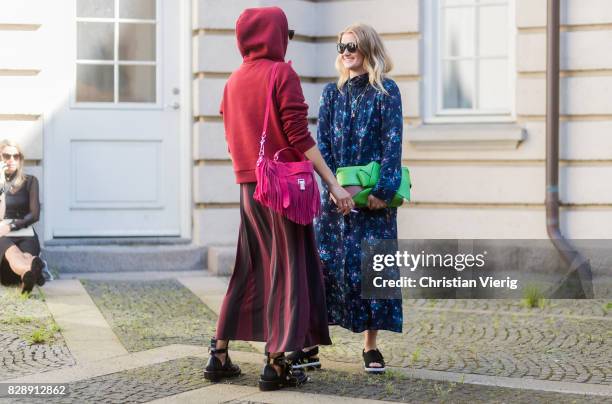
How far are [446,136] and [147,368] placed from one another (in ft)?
15.4

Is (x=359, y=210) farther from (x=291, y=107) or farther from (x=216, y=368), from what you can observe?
(x=216, y=368)

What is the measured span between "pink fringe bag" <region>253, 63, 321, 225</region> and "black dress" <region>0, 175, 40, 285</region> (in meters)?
3.86

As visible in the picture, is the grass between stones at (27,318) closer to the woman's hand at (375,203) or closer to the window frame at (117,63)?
the window frame at (117,63)

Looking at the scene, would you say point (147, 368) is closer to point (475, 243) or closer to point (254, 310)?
point (254, 310)

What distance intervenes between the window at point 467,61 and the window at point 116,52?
2.53 metres

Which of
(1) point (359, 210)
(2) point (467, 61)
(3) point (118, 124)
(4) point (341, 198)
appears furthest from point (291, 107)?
(2) point (467, 61)

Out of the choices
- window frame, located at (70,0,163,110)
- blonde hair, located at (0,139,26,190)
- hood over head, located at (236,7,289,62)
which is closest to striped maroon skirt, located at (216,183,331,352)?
hood over head, located at (236,7,289,62)

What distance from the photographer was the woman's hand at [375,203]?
5711 mm

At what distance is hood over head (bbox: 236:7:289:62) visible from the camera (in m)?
5.38

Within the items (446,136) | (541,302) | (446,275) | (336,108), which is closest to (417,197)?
(446,136)

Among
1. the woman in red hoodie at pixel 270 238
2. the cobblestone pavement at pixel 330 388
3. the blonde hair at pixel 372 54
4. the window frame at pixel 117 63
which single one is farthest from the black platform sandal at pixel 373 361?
the window frame at pixel 117 63

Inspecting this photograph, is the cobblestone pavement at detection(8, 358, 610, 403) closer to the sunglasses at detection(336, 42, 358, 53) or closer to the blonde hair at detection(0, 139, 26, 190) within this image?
the sunglasses at detection(336, 42, 358, 53)

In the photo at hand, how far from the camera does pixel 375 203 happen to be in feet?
18.8

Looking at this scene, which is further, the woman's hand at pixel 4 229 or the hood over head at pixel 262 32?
the woman's hand at pixel 4 229
